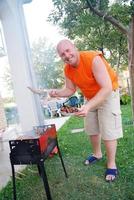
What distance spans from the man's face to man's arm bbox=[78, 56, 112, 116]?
0.52 feet

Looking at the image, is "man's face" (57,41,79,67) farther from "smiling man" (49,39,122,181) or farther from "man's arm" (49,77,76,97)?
"man's arm" (49,77,76,97)

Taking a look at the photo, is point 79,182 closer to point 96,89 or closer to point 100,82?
point 96,89

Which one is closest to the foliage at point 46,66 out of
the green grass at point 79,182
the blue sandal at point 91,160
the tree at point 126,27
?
the tree at point 126,27

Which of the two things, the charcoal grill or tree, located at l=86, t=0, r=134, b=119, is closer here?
the charcoal grill

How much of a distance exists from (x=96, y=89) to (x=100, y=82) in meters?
0.38

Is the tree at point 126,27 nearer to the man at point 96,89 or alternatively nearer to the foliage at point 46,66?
the foliage at point 46,66

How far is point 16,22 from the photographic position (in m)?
4.03

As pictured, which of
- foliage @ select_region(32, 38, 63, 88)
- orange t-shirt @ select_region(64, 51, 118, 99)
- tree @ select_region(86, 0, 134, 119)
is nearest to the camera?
orange t-shirt @ select_region(64, 51, 118, 99)

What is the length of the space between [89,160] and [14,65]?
1752mm

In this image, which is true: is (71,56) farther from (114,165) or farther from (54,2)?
(54,2)

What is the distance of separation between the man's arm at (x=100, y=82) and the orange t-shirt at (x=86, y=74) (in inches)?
3.2

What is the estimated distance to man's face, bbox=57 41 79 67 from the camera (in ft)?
7.35

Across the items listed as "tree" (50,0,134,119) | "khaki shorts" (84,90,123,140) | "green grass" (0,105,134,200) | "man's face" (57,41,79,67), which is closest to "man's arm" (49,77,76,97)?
"khaki shorts" (84,90,123,140)

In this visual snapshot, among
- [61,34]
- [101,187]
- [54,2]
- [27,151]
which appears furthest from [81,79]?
[61,34]
